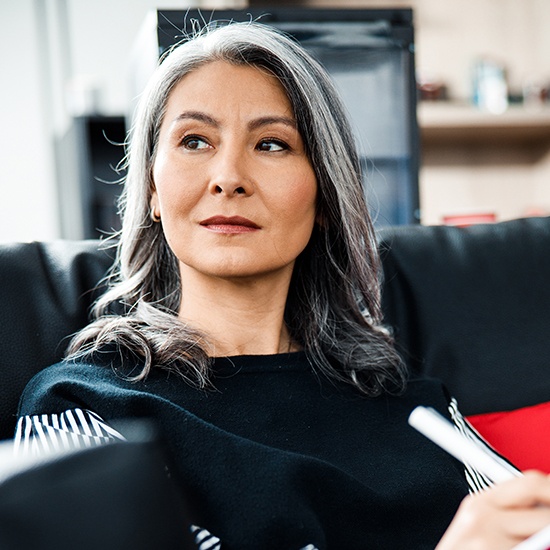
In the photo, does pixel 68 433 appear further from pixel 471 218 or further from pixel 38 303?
pixel 471 218

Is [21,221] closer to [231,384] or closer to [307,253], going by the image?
[307,253]

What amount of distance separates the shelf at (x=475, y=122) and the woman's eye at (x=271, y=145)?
2.70m

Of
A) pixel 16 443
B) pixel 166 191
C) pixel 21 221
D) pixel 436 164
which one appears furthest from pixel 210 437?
pixel 436 164

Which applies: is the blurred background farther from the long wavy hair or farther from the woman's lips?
the woman's lips

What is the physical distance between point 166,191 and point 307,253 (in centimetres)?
37

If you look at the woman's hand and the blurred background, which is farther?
the blurred background

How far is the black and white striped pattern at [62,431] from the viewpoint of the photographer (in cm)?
96

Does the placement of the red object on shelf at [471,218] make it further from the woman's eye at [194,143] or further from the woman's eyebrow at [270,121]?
the woman's eye at [194,143]

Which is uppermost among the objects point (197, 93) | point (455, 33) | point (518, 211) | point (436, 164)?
point (455, 33)

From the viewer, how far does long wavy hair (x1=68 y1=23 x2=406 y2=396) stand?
1.19m

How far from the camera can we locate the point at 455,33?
4.24 m

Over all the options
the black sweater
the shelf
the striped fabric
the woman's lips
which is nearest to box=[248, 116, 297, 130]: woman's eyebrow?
the woman's lips

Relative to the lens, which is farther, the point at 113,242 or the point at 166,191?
the point at 113,242

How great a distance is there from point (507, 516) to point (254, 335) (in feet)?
1.92
